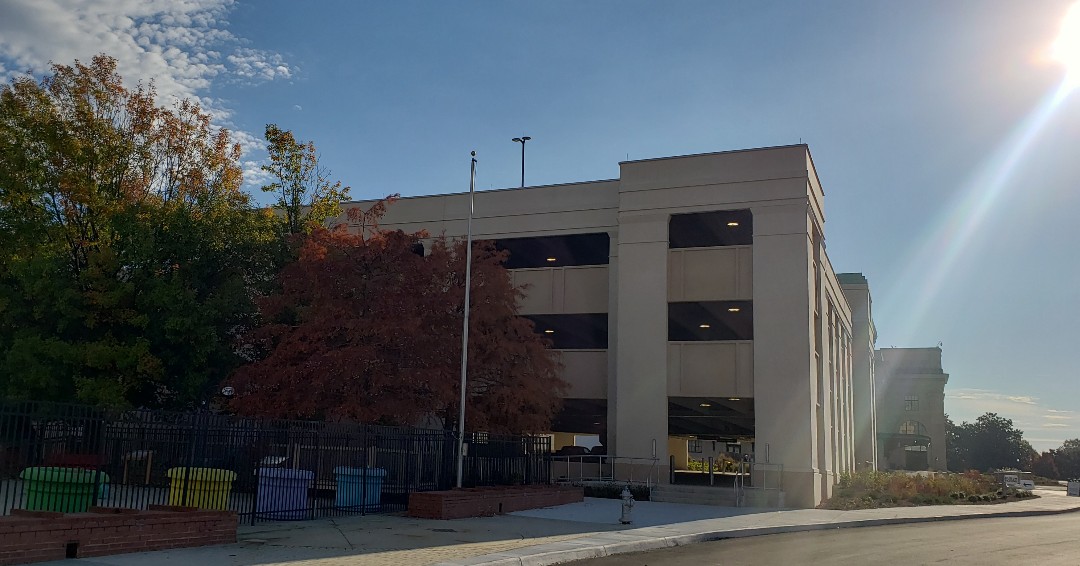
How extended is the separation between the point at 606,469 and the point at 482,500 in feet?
41.7

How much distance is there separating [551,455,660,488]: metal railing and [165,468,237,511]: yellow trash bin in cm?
1706

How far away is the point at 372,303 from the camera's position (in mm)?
25281

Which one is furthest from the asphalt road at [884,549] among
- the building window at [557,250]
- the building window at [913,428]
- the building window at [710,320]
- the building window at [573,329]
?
the building window at [913,428]

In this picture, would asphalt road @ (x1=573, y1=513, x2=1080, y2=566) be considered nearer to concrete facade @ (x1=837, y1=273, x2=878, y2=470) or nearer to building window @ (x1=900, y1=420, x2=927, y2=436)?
concrete facade @ (x1=837, y1=273, x2=878, y2=470)

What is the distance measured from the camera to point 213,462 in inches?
661

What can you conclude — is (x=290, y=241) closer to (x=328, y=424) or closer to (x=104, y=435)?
(x=328, y=424)

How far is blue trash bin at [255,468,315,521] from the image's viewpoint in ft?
57.3

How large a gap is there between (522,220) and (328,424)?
66.1 feet

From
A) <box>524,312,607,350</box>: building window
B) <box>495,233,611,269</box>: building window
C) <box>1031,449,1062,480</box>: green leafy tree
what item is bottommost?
<box>1031,449,1062,480</box>: green leafy tree

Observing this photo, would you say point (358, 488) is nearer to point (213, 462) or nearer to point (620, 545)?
point (213, 462)

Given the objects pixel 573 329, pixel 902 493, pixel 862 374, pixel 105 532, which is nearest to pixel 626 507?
pixel 105 532


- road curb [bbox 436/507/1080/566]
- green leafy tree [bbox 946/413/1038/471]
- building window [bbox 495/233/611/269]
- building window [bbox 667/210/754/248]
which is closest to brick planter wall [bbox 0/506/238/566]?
road curb [bbox 436/507/1080/566]

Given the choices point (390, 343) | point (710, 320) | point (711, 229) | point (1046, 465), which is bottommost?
point (1046, 465)

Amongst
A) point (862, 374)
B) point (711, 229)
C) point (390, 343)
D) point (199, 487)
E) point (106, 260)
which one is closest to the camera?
point (199, 487)
